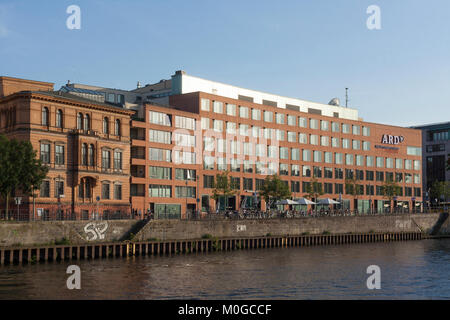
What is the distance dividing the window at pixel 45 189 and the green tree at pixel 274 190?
1758 inches

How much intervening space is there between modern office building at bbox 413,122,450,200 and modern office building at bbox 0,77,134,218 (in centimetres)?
11909

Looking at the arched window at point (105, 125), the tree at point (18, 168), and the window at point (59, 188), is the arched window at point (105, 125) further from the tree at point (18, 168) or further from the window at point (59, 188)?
the tree at point (18, 168)

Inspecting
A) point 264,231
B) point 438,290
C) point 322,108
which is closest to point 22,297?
point 438,290

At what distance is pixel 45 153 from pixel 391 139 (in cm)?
9575

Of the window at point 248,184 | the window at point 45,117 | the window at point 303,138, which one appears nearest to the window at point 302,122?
the window at point 303,138

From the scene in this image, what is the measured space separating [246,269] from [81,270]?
15633 mm

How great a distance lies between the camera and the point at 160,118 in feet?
362

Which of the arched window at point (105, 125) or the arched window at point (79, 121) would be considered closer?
the arched window at point (79, 121)

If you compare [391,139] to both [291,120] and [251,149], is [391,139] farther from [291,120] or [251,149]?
[251,149]

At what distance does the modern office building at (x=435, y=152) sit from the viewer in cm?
19062

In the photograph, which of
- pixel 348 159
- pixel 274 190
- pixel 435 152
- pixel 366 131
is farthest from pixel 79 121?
pixel 435 152

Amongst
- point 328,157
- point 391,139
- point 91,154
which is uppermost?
point 391,139

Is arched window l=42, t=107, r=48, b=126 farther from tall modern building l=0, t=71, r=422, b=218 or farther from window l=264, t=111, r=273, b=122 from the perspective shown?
window l=264, t=111, r=273, b=122

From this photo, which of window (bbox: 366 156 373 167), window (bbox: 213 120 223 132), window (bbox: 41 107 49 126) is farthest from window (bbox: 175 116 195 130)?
window (bbox: 366 156 373 167)
